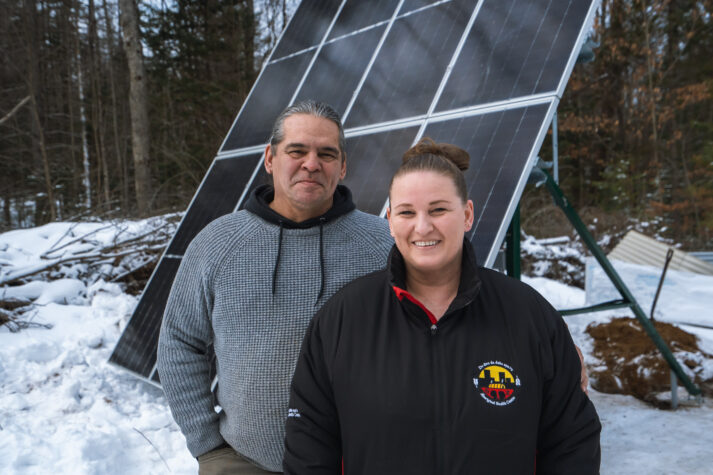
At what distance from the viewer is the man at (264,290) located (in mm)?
2168

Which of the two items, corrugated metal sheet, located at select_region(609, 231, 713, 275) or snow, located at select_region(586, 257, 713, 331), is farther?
corrugated metal sheet, located at select_region(609, 231, 713, 275)

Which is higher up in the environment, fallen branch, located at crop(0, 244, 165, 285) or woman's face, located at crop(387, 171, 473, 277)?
woman's face, located at crop(387, 171, 473, 277)

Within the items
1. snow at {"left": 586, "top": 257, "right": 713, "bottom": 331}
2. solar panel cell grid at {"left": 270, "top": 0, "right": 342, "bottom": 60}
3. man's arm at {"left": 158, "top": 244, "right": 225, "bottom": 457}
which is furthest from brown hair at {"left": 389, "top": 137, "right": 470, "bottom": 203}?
snow at {"left": 586, "top": 257, "right": 713, "bottom": 331}

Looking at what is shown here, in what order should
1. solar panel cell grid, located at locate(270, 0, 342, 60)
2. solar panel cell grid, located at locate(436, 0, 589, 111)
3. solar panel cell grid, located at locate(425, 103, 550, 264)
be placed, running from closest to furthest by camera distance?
solar panel cell grid, located at locate(425, 103, 550, 264), solar panel cell grid, located at locate(436, 0, 589, 111), solar panel cell grid, located at locate(270, 0, 342, 60)

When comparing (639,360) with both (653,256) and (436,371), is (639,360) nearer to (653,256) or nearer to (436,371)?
(653,256)

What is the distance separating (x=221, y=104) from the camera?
55.4ft

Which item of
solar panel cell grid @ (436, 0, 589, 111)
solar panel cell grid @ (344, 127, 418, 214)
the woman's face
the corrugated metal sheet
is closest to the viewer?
the woman's face

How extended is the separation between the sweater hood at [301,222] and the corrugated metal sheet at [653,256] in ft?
23.8

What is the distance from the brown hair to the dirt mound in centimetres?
551

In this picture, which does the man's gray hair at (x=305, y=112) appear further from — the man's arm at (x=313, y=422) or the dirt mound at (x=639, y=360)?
the dirt mound at (x=639, y=360)

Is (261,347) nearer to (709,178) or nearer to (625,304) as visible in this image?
(625,304)

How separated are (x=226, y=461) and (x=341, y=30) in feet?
14.7

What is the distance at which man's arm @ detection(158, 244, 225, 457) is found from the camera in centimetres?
231

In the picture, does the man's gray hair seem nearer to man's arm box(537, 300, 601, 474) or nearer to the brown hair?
the brown hair
